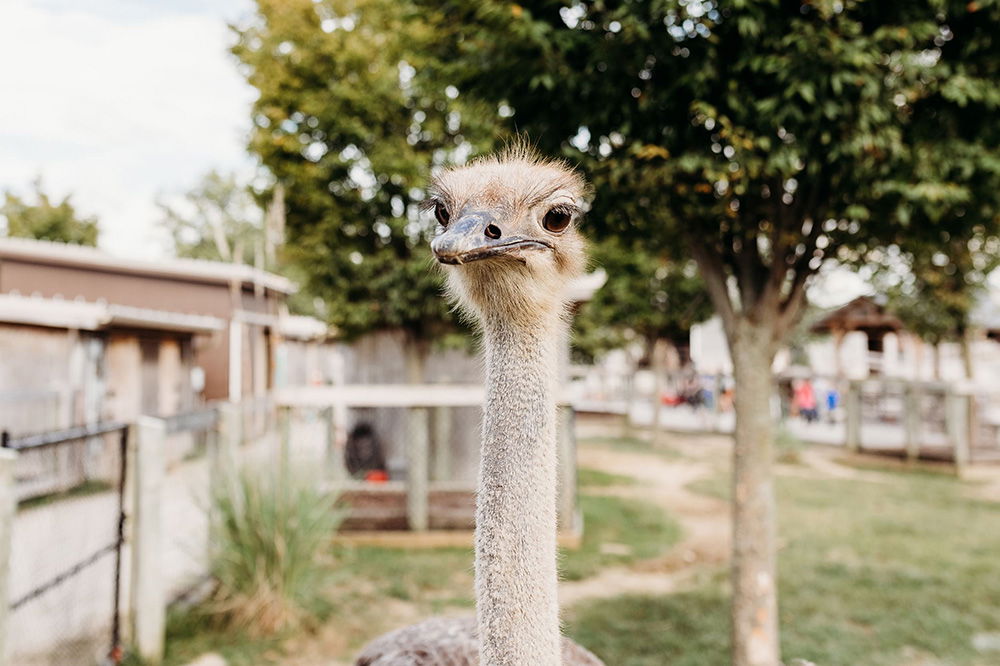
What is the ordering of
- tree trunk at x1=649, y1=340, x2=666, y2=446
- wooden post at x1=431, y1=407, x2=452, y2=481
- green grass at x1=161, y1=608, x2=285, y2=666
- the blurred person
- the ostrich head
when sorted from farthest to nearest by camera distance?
the blurred person < tree trunk at x1=649, y1=340, x2=666, y2=446 < wooden post at x1=431, y1=407, x2=452, y2=481 < green grass at x1=161, y1=608, x2=285, y2=666 < the ostrich head

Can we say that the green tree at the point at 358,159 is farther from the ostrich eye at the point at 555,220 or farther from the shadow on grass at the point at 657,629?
the ostrich eye at the point at 555,220

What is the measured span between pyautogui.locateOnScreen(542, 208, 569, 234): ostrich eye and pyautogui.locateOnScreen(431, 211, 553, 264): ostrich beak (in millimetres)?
100

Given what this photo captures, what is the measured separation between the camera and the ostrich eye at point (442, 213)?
180 centimetres

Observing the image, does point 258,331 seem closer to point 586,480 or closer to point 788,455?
point 586,480

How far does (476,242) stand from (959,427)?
1244 centimetres

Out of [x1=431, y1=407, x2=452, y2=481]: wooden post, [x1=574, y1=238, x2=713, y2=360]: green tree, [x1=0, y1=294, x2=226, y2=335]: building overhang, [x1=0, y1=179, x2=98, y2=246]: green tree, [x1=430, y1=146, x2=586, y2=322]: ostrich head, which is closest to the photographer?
[x1=430, y1=146, x2=586, y2=322]: ostrich head

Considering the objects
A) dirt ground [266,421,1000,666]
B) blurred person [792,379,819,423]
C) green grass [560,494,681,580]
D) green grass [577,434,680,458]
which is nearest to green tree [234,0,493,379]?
green grass [560,494,681,580]

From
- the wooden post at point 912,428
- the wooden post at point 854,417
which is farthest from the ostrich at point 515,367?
the wooden post at point 854,417

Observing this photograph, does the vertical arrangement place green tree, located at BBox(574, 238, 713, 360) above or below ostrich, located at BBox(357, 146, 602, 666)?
above

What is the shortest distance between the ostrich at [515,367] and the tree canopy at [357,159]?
278 inches

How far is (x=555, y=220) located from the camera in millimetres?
1755

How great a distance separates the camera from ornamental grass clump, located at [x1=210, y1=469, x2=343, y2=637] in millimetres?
4770

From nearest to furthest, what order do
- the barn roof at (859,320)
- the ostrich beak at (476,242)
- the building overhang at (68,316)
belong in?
the ostrich beak at (476,242), the building overhang at (68,316), the barn roof at (859,320)

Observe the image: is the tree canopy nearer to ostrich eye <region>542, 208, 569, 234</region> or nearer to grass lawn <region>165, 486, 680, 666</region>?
grass lawn <region>165, 486, 680, 666</region>
